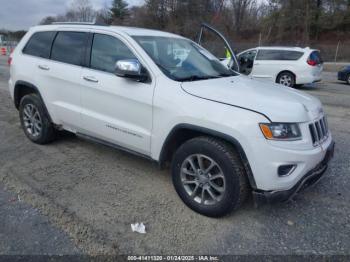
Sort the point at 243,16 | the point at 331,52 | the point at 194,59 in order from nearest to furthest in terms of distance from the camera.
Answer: the point at 194,59 → the point at 331,52 → the point at 243,16

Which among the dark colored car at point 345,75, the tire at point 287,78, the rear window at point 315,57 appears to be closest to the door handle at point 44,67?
the tire at point 287,78

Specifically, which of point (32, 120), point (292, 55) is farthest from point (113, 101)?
point (292, 55)

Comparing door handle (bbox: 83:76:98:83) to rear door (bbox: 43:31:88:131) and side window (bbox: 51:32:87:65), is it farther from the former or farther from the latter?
side window (bbox: 51:32:87:65)

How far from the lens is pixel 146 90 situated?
11.2ft

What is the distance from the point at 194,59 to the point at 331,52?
3271 centimetres

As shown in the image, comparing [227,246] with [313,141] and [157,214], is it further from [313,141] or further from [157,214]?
[313,141]

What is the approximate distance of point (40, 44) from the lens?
4.85 meters

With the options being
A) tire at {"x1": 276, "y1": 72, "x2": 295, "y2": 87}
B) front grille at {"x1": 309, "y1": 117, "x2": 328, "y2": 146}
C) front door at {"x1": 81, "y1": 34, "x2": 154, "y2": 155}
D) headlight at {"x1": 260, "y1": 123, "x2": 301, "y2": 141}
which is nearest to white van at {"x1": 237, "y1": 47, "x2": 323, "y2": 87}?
tire at {"x1": 276, "y1": 72, "x2": 295, "y2": 87}

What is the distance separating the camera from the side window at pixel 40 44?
185 inches

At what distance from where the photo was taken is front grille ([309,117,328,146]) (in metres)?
3.02

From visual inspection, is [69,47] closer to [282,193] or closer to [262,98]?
[262,98]

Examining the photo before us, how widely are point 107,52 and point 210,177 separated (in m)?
2.00

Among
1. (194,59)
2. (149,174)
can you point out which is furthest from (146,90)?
(149,174)

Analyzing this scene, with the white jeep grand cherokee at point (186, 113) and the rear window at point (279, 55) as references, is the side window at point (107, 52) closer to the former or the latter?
the white jeep grand cherokee at point (186, 113)
